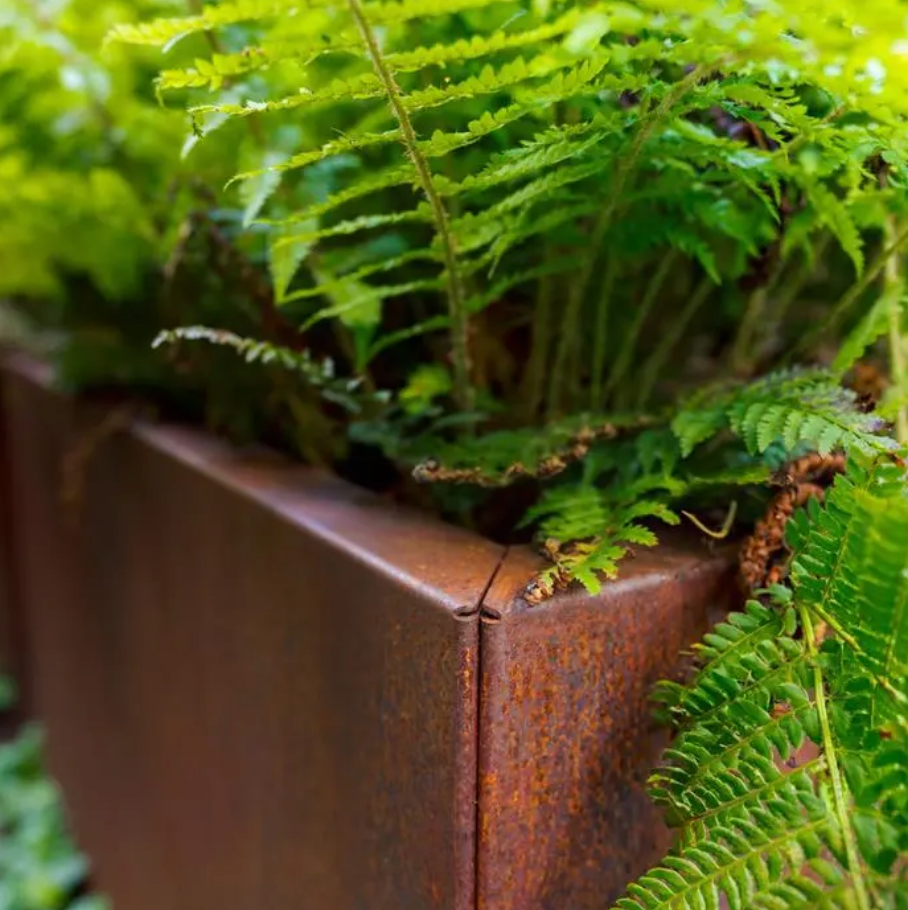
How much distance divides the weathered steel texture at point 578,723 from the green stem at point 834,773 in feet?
0.24

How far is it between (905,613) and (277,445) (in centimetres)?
53

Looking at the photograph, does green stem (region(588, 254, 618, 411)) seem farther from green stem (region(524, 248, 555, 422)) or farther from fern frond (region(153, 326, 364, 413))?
fern frond (region(153, 326, 364, 413))

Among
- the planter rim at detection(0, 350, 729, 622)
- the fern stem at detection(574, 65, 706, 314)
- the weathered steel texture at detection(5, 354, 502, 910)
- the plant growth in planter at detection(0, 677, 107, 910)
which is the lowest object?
the plant growth in planter at detection(0, 677, 107, 910)

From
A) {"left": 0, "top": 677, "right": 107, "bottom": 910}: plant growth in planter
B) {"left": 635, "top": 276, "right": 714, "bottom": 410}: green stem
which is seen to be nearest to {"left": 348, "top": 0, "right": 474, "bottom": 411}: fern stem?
{"left": 635, "top": 276, "right": 714, "bottom": 410}: green stem

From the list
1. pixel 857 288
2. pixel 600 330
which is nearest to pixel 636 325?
pixel 600 330

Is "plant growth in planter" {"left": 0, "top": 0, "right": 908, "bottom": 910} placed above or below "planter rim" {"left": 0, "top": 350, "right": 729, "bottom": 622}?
above

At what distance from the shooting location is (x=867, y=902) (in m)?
0.30

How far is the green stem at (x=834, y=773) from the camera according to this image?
30cm

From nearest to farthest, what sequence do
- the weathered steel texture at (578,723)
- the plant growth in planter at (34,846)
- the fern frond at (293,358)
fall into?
the weathered steel texture at (578,723), the fern frond at (293,358), the plant growth in planter at (34,846)

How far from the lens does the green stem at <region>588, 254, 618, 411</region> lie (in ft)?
1.82

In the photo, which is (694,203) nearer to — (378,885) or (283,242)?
(283,242)

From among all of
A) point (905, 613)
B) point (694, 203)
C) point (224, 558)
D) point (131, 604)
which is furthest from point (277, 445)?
point (905, 613)

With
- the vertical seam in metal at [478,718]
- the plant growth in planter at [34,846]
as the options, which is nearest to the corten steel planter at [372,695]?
the vertical seam in metal at [478,718]

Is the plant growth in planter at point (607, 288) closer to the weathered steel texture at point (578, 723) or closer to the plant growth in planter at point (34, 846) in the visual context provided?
the weathered steel texture at point (578, 723)
